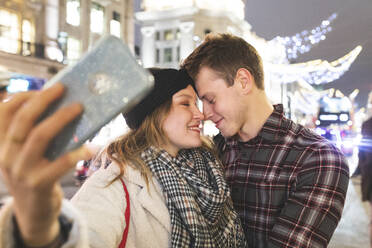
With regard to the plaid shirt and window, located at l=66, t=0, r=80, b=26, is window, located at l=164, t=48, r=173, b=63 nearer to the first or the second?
window, located at l=66, t=0, r=80, b=26

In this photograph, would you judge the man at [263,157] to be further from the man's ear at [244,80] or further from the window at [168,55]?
the window at [168,55]

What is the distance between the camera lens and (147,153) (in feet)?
7.96

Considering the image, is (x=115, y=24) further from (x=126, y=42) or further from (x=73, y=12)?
(x=126, y=42)


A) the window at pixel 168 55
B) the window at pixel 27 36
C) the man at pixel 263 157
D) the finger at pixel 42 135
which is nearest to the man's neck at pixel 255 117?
the man at pixel 263 157

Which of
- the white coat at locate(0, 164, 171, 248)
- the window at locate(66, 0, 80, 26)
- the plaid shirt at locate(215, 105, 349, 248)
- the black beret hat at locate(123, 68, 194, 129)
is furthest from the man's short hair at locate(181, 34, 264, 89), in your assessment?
the window at locate(66, 0, 80, 26)

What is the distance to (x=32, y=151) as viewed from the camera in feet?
2.62

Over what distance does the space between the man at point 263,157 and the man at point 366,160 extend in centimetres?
291

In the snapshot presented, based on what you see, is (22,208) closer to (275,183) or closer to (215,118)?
(275,183)

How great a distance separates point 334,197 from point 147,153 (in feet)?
4.43

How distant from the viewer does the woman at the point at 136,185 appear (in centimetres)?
82

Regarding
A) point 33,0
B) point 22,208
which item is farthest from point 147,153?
point 33,0

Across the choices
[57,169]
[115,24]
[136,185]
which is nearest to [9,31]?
[115,24]

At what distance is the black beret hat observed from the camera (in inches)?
102

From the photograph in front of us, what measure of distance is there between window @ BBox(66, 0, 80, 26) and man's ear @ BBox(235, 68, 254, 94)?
25.3m
